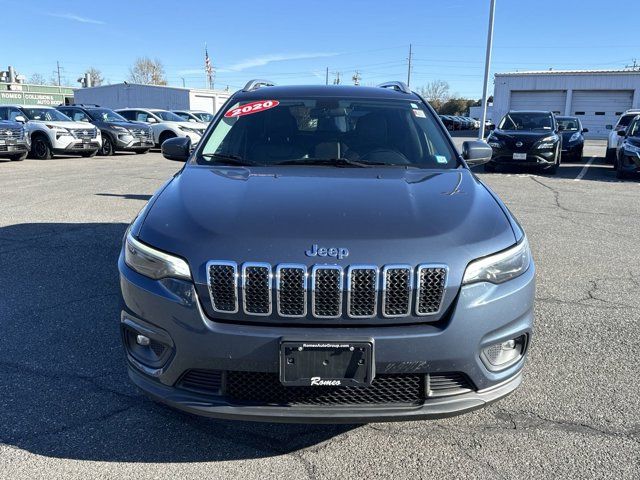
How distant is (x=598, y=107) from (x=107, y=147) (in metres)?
38.2

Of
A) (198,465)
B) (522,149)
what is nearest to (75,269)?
(198,465)

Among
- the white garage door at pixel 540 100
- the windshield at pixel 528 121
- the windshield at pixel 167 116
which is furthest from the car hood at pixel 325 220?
the white garage door at pixel 540 100

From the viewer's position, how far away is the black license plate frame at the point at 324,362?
7.18 feet

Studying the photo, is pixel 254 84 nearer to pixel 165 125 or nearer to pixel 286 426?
pixel 286 426

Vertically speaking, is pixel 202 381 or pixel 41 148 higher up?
pixel 202 381

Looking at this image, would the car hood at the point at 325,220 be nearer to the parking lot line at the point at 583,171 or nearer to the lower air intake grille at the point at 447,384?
the lower air intake grille at the point at 447,384

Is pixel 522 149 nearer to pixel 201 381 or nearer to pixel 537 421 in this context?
pixel 537 421

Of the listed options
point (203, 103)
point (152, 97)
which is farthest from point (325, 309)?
point (203, 103)

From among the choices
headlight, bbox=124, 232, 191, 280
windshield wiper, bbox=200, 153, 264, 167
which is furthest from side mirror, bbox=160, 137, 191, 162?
headlight, bbox=124, 232, 191, 280

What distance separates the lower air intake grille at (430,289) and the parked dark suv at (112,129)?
1921 centimetres

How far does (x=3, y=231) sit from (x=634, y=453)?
707cm

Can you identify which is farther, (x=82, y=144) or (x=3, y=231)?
(x=82, y=144)

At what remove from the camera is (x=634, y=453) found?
2.56 m

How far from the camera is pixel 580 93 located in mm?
43062
